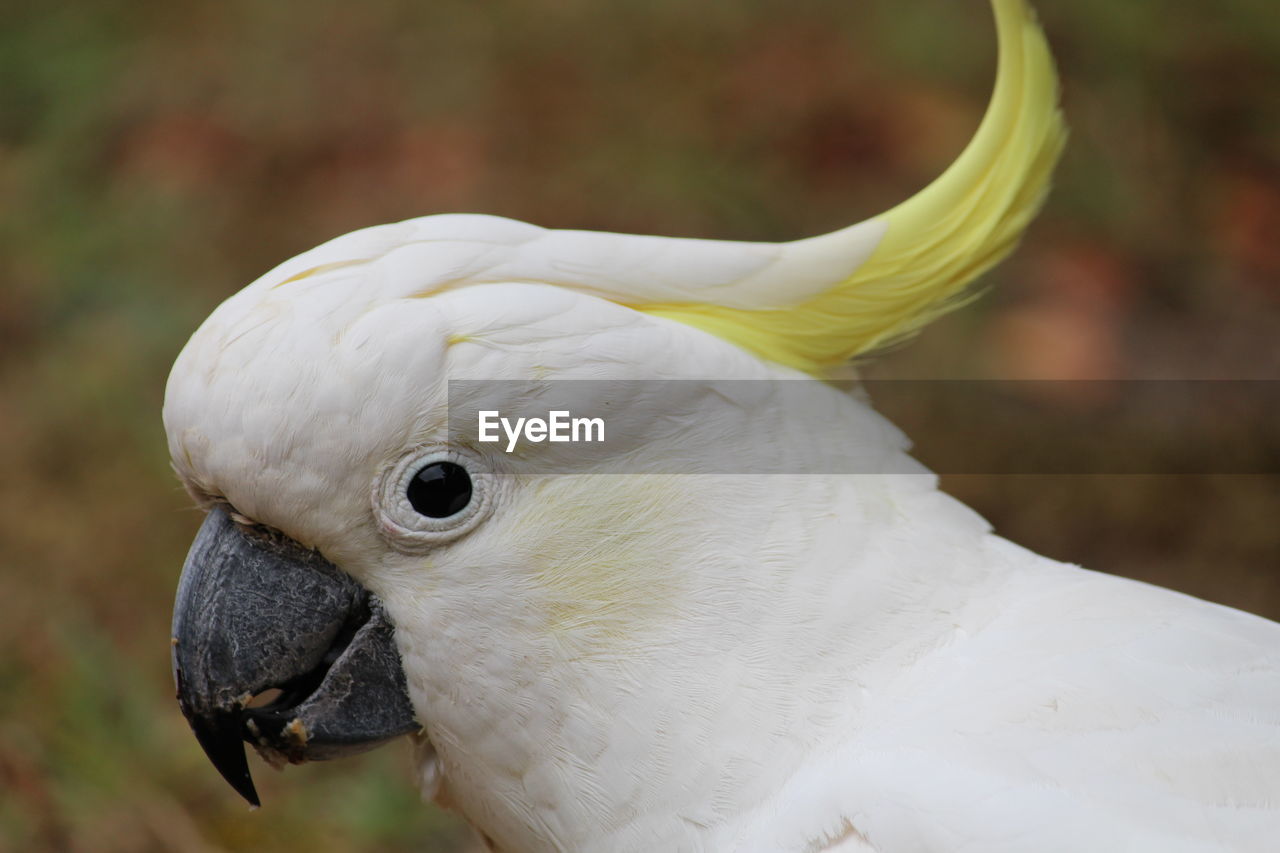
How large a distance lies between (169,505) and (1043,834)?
2667mm

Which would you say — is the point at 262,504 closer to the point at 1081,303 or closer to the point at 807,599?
the point at 807,599

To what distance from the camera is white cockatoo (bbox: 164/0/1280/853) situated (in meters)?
1.38

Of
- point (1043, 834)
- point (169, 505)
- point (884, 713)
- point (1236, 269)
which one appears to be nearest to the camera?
point (1043, 834)

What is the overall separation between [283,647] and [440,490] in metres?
0.27

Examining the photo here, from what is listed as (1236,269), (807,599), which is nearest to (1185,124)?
(1236,269)

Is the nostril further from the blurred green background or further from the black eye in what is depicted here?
the blurred green background

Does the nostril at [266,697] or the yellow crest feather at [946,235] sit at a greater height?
the yellow crest feather at [946,235]

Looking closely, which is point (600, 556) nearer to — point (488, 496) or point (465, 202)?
point (488, 496)

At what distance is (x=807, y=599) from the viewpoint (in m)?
1.47

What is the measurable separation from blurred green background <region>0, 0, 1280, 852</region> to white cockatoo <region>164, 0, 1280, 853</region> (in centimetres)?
120

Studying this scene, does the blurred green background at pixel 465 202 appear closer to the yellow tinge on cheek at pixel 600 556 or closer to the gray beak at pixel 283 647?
the gray beak at pixel 283 647

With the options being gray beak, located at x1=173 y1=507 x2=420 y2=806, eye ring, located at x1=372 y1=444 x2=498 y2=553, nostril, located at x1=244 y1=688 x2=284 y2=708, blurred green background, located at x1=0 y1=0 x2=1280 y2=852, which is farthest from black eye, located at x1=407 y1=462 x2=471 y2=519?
blurred green background, located at x1=0 y1=0 x2=1280 y2=852

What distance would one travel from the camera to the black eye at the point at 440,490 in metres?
1.43

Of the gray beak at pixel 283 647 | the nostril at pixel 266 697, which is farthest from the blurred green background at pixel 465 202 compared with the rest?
the gray beak at pixel 283 647
